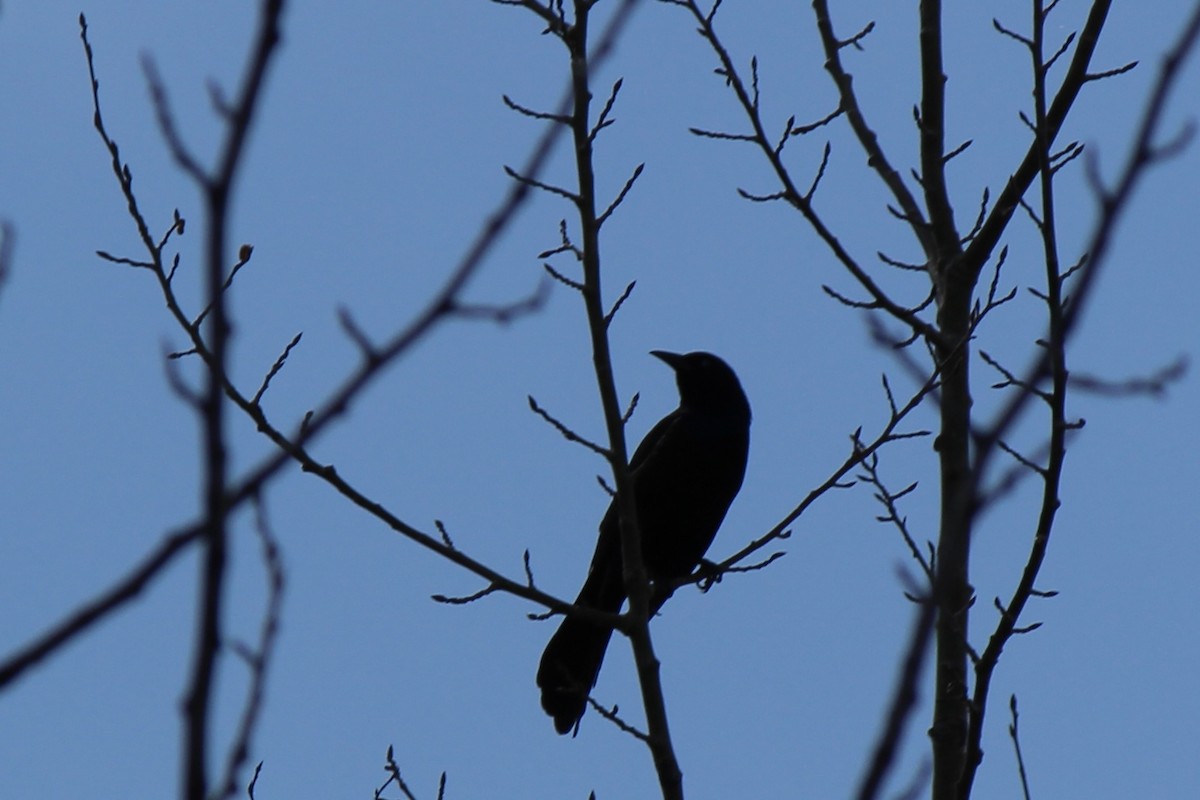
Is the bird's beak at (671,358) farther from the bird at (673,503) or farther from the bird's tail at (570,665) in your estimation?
the bird's tail at (570,665)

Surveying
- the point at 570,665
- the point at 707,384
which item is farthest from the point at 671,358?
the point at 570,665

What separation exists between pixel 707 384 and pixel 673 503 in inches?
32.2

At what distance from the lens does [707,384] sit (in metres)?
7.07

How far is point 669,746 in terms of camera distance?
139 inches

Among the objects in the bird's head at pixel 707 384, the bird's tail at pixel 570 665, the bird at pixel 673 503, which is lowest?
the bird's tail at pixel 570 665

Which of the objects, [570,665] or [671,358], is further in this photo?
[671,358]

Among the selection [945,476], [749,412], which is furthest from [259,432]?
[749,412]

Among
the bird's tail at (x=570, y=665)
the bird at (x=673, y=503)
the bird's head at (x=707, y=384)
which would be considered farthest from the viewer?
the bird's head at (x=707, y=384)

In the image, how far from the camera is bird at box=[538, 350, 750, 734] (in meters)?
5.78

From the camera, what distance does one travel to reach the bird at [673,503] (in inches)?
228

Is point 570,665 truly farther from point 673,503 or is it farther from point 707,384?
point 707,384

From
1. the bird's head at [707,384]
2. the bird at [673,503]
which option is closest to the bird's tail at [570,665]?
the bird at [673,503]

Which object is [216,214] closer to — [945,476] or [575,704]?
[945,476]

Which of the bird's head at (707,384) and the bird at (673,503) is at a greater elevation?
the bird's head at (707,384)
